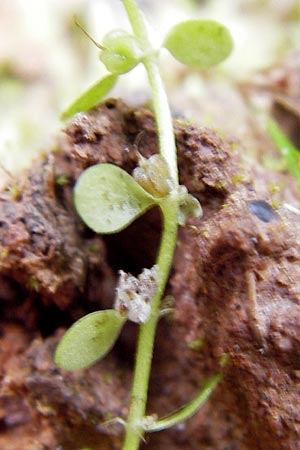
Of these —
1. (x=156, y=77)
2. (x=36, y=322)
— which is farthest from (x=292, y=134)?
(x=36, y=322)

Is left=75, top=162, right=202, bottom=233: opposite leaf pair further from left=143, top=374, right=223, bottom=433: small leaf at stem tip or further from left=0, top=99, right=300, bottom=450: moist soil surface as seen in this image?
left=143, top=374, right=223, bottom=433: small leaf at stem tip

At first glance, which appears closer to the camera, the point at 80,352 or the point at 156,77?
the point at 80,352

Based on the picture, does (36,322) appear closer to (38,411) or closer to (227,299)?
(38,411)

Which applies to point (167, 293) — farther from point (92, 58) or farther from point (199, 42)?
point (92, 58)

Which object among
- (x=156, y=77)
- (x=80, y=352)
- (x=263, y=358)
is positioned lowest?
(x=263, y=358)

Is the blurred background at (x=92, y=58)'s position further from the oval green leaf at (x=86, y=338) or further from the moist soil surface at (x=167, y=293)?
the oval green leaf at (x=86, y=338)

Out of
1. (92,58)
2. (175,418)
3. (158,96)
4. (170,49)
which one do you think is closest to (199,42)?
(170,49)
